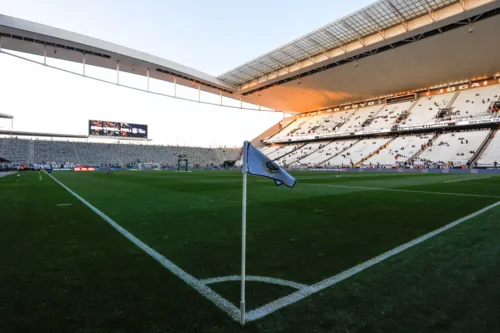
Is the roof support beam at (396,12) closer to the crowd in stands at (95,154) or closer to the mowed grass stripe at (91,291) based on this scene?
the mowed grass stripe at (91,291)

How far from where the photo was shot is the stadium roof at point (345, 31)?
3136 cm

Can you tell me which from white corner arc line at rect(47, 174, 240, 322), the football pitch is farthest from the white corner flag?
the football pitch

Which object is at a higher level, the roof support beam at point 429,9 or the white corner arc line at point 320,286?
the roof support beam at point 429,9

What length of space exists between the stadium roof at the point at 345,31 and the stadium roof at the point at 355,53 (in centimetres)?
11

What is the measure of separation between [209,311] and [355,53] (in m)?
45.1

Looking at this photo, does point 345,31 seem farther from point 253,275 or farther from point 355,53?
point 253,275

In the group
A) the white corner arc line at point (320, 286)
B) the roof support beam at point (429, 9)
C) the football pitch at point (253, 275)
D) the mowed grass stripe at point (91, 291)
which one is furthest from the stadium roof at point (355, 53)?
the mowed grass stripe at point (91, 291)

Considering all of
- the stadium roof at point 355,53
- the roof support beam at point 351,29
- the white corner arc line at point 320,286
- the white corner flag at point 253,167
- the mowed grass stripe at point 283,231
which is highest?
the roof support beam at point 351,29

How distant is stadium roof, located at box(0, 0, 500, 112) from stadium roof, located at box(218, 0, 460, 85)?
0.11 m

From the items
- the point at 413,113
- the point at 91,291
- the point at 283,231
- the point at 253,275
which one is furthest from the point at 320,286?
the point at 413,113

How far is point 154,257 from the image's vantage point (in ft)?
12.1

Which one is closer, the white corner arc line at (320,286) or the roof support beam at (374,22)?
the white corner arc line at (320,286)

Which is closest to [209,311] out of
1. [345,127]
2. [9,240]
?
[9,240]

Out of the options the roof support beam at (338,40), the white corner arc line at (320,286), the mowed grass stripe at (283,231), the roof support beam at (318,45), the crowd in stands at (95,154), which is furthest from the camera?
the crowd in stands at (95,154)
